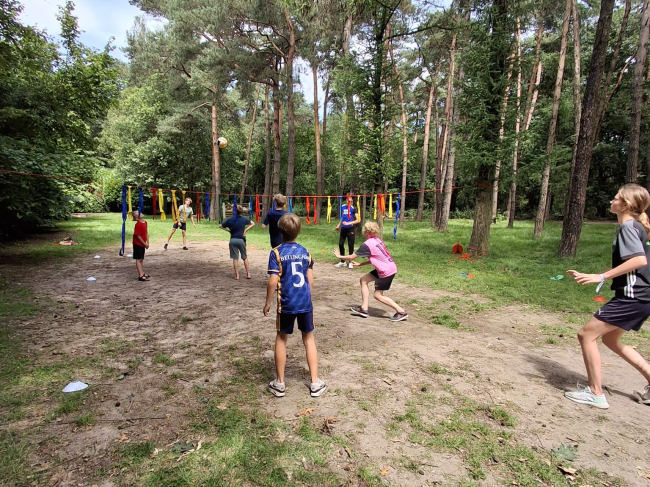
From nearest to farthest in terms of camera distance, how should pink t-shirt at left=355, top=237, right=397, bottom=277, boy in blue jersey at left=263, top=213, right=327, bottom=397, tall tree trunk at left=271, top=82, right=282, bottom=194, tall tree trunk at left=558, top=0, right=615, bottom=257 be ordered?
1. boy in blue jersey at left=263, top=213, right=327, bottom=397
2. pink t-shirt at left=355, top=237, right=397, bottom=277
3. tall tree trunk at left=558, top=0, right=615, bottom=257
4. tall tree trunk at left=271, top=82, right=282, bottom=194

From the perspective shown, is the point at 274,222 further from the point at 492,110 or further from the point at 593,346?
the point at 492,110

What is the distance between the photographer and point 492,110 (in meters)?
9.99

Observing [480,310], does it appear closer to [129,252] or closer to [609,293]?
[609,293]

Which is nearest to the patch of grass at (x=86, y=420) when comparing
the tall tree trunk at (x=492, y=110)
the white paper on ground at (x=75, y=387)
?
the white paper on ground at (x=75, y=387)

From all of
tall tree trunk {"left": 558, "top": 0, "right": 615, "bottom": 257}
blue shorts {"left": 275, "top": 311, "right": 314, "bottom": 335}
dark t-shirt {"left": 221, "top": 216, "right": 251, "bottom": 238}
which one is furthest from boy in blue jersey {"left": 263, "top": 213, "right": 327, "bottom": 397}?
tall tree trunk {"left": 558, "top": 0, "right": 615, "bottom": 257}

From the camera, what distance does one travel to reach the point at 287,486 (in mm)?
2133

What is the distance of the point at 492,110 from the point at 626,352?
28.8 feet

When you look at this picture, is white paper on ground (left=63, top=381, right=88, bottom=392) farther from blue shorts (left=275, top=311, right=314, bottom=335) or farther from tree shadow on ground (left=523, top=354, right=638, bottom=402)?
tree shadow on ground (left=523, top=354, right=638, bottom=402)

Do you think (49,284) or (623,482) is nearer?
(623,482)

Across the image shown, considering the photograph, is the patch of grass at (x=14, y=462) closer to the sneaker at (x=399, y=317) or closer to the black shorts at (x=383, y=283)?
the black shorts at (x=383, y=283)

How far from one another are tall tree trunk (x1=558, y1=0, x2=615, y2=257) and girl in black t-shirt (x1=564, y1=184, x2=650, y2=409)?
743 cm

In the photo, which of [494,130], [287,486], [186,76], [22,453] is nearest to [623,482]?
[287,486]

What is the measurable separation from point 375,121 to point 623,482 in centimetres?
1213

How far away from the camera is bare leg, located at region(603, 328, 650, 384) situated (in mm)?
2994
